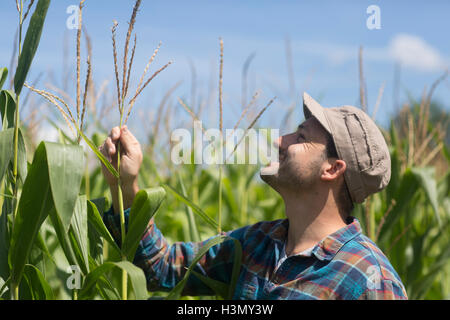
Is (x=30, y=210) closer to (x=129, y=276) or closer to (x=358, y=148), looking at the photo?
(x=129, y=276)

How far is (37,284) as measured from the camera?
1386mm

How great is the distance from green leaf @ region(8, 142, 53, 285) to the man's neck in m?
0.74

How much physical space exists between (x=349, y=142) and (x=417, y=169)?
79 centimetres

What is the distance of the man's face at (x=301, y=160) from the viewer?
1588 mm

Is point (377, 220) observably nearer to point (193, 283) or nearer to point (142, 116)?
point (193, 283)

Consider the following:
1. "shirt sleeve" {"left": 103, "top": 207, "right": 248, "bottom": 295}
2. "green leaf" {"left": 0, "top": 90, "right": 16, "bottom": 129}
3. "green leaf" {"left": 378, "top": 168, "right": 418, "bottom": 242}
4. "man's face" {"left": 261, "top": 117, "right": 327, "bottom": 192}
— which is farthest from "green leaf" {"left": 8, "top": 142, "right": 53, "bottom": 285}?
"green leaf" {"left": 378, "top": 168, "right": 418, "bottom": 242}

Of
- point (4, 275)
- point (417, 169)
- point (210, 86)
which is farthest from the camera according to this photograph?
point (210, 86)

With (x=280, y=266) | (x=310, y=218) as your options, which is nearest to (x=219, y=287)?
(x=280, y=266)

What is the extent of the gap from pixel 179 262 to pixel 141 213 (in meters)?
0.54

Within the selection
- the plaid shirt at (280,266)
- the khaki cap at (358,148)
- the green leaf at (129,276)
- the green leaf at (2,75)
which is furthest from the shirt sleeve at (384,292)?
the green leaf at (2,75)

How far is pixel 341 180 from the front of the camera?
166 cm

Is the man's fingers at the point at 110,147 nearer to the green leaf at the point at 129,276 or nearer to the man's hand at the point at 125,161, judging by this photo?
the man's hand at the point at 125,161
